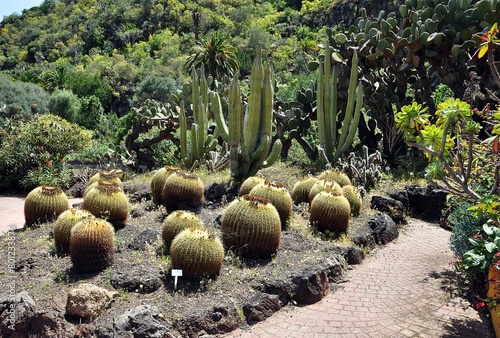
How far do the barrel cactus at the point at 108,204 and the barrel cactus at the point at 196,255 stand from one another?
1.96m

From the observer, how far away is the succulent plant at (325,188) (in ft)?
25.2

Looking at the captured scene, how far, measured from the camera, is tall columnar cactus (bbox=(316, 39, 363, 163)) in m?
11.4

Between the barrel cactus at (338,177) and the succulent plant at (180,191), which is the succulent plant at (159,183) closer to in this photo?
the succulent plant at (180,191)

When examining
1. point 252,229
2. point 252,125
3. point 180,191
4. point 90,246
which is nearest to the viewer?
point 90,246

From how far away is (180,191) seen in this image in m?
7.77

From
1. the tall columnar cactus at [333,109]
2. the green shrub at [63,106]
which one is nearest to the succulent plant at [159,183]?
the tall columnar cactus at [333,109]

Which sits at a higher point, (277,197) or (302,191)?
(277,197)

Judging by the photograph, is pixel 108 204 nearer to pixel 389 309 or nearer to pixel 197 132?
pixel 389 309

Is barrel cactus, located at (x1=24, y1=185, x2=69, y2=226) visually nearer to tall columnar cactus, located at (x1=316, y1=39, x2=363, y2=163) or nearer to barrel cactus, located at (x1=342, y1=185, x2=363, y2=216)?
barrel cactus, located at (x1=342, y1=185, x2=363, y2=216)

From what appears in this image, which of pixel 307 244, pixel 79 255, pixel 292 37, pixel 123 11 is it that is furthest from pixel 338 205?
pixel 123 11

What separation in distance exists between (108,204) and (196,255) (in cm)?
232

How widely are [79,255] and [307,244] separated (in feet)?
10.0

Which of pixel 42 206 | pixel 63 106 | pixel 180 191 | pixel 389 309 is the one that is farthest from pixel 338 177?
pixel 63 106

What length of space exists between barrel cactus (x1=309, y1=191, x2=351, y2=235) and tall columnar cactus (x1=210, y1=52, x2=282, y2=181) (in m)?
2.36
